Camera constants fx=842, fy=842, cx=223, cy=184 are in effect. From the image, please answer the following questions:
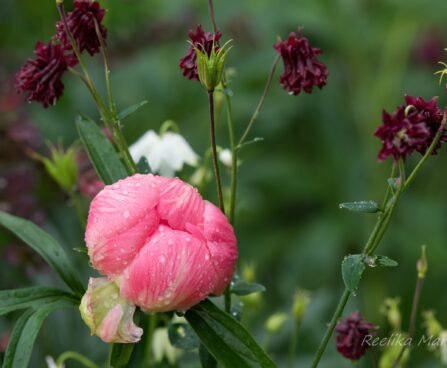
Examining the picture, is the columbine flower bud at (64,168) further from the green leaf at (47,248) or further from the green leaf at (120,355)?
the green leaf at (120,355)

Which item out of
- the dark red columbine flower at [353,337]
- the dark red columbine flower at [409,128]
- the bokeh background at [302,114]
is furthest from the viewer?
the bokeh background at [302,114]

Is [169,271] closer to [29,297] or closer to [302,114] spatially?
[29,297]

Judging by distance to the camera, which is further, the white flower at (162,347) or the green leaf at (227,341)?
the white flower at (162,347)

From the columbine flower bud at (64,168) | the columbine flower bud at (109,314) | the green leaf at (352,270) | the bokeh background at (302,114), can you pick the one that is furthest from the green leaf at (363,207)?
the bokeh background at (302,114)

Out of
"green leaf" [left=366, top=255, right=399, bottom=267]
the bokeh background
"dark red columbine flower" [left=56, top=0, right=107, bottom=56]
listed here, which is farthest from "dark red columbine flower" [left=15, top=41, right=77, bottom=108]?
the bokeh background

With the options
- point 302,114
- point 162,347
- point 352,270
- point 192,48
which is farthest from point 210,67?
point 302,114

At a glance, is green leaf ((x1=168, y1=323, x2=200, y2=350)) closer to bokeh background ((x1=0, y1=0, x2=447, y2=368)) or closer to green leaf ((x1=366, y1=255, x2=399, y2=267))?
green leaf ((x1=366, y1=255, x2=399, y2=267))
